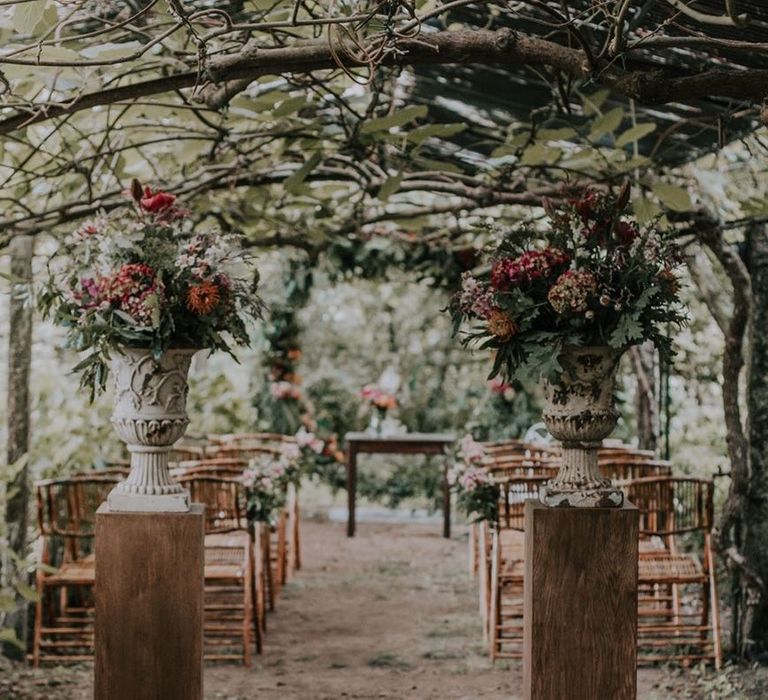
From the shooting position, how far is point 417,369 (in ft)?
36.3

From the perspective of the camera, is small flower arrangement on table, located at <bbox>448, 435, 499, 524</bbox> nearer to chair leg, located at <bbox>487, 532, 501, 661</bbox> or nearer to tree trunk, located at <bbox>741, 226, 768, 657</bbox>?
chair leg, located at <bbox>487, 532, 501, 661</bbox>

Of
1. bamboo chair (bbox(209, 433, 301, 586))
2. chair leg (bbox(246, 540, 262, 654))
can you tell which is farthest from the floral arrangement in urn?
chair leg (bbox(246, 540, 262, 654))

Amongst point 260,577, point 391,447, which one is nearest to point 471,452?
point 260,577

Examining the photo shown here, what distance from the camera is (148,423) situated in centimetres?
347

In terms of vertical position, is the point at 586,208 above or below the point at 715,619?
above

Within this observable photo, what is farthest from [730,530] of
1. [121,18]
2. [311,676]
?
[121,18]

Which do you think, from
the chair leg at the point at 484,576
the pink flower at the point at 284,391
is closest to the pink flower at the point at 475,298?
the chair leg at the point at 484,576

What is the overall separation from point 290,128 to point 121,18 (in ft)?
4.03

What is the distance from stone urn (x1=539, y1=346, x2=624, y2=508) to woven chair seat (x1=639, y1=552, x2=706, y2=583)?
1.79 metres

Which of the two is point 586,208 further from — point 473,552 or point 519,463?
point 473,552

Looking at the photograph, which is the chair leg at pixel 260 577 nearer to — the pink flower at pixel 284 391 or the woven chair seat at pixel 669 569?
the woven chair seat at pixel 669 569

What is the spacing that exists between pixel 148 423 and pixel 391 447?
619cm

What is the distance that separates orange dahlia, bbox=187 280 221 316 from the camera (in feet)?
11.1

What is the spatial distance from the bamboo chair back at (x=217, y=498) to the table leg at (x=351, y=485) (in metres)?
4.01
